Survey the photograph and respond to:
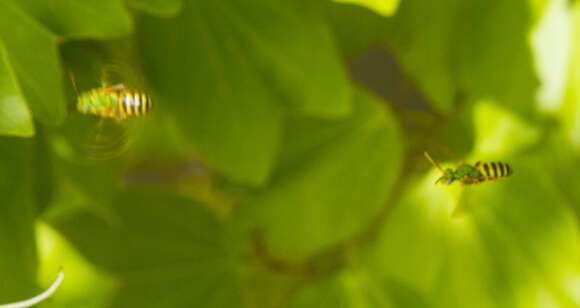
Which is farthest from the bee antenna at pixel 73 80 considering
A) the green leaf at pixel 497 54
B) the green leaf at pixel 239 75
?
the green leaf at pixel 497 54

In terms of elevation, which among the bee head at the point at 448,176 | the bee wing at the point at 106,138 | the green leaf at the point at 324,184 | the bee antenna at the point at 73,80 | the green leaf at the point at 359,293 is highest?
the bee antenna at the point at 73,80

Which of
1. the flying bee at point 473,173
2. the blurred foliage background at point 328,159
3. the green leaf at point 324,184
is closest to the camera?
the flying bee at point 473,173

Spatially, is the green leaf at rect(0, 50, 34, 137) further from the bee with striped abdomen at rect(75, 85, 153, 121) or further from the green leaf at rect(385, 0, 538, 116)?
the green leaf at rect(385, 0, 538, 116)

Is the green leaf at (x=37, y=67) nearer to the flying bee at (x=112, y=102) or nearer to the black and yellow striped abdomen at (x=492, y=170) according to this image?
the flying bee at (x=112, y=102)

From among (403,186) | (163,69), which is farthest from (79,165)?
(403,186)

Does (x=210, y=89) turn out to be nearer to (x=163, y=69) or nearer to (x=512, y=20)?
(x=163, y=69)

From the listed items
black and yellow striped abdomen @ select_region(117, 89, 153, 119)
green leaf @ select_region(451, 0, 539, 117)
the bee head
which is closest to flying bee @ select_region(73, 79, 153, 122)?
black and yellow striped abdomen @ select_region(117, 89, 153, 119)
